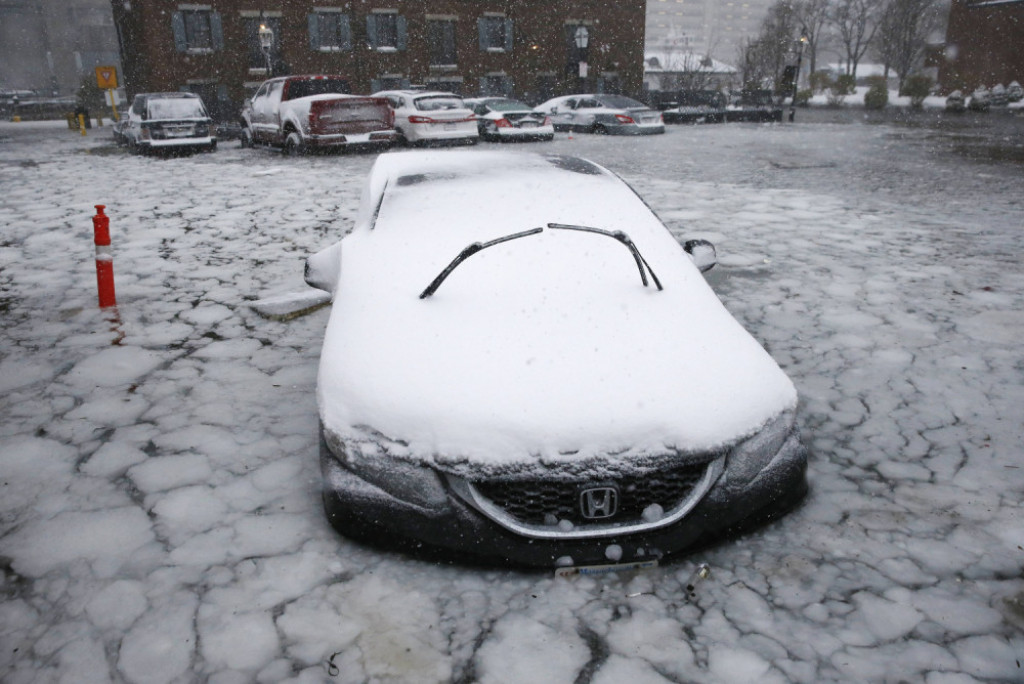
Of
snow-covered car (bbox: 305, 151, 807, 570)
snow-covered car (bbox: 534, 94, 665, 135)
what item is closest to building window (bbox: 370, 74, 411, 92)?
snow-covered car (bbox: 534, 94, 665, 135)

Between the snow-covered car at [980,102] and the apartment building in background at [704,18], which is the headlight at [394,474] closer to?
the snow-covered car at [980,102]

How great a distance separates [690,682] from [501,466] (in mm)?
850

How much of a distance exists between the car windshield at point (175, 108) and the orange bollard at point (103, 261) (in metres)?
12.5

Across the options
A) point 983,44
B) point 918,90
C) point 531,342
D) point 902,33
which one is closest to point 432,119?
point 531,342

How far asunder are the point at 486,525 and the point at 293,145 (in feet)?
47.9

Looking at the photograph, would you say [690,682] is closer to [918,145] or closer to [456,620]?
[456,620]

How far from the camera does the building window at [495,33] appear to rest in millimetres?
32812

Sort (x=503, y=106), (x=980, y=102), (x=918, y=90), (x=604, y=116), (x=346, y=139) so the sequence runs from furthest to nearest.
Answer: (x=918, y=90) < (x=980, y=102) < (x=604, y=116) < (x=503, y=106) < (x=346, y=139)

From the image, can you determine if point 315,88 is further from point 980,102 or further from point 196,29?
point 980,102

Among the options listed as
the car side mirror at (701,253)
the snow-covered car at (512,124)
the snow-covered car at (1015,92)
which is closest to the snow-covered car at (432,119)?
the snow-covered car at (512,124)

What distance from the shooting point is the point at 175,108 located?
16.3 meters

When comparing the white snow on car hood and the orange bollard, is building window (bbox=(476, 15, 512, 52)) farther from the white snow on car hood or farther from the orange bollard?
the white snow on car hood

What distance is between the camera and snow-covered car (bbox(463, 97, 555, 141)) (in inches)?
721

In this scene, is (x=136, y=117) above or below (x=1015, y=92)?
below
